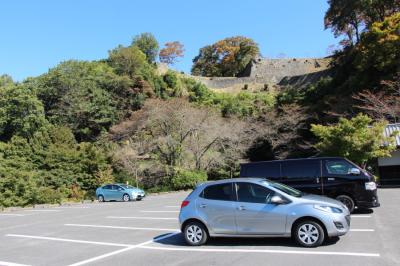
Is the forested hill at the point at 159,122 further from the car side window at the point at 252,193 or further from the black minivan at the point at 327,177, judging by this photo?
the car side window at the point at 252,193

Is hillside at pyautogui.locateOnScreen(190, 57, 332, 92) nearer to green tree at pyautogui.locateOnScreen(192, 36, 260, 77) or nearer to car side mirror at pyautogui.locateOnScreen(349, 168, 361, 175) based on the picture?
green tree at pyautogui.locateOnScreen(192, 36, 260, 77)

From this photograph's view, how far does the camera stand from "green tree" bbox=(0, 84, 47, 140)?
44.9m

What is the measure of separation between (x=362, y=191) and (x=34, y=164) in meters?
35.9

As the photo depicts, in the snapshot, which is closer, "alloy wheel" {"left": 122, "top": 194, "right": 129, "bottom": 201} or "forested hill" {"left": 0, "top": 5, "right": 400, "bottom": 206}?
"alloy wheel" {"left": 122, "top": 194, "right": 129, "bottom": 201}

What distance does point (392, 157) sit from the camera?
82.4ft

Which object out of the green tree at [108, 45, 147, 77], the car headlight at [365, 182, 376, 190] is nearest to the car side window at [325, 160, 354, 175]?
the car headlight at [365, 182, 376, 190]

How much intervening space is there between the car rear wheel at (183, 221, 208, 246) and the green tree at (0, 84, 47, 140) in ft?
129

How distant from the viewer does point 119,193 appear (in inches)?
1204

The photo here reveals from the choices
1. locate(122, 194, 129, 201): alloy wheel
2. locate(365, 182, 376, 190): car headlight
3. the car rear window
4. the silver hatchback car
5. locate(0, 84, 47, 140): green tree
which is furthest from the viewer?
locate(0, 84, 47, 140): green tree

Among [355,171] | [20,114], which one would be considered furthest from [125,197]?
[20,114]

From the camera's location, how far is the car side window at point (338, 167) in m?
13.3

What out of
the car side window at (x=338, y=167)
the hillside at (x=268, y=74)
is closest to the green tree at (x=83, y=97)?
the hillside at (x=268, y=74)

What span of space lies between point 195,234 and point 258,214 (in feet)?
5.47

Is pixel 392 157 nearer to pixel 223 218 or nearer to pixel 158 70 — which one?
pixel 223 218
